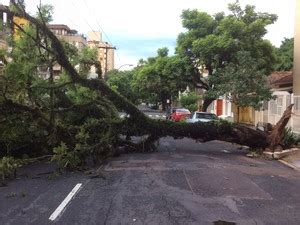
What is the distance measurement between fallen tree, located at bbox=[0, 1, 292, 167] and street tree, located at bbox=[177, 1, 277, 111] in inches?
572

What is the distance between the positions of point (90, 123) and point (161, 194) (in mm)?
7373

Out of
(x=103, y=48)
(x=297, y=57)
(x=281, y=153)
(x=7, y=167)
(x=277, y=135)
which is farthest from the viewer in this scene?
(x=103, y=48)

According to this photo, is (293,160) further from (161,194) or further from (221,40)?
(221,40)

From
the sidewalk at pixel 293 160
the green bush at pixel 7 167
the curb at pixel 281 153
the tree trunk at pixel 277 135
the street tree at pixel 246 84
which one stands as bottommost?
the sidewalk at pixel 293 160

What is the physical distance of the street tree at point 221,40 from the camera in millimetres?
36219

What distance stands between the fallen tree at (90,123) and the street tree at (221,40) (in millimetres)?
14522

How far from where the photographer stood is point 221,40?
35906 mm

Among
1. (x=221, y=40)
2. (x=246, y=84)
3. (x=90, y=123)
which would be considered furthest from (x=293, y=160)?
(x=221, y=40)

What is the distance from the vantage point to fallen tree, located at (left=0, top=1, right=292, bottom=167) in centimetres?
1620

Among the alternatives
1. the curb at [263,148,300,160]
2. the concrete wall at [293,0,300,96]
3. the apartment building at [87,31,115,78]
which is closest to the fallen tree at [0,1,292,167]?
the curb at [263,148,300,160]

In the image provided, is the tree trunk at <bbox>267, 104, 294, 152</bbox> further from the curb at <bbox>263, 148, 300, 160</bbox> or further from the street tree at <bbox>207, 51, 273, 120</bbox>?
the street tree at <bbox>207, 51, 273, 120</bbox>

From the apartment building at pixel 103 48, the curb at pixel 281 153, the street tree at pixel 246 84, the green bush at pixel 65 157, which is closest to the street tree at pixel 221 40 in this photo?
the street tree at pixel 246 84

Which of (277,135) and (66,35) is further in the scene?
(66,35)

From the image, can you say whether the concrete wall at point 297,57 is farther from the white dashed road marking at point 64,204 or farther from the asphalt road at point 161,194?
the white dashed road marking at point 64,204
